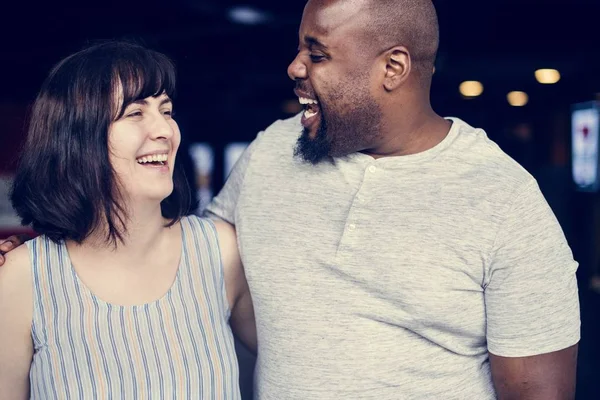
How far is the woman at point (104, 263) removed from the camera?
1.69 meters

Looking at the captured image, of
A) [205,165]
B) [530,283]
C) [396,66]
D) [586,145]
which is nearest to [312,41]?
[396,66]

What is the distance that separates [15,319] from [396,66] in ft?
3.69

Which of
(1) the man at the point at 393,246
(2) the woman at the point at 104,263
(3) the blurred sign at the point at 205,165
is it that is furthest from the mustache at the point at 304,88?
(3) the blurred sign at the point at 205,165

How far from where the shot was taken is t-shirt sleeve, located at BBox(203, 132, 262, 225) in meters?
2.01

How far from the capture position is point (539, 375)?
64.8 inches

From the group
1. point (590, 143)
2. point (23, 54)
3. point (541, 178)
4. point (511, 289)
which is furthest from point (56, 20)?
point (511, 289)

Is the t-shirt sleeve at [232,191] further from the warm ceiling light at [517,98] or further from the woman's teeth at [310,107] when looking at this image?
the warm ceiling light at [517,98]

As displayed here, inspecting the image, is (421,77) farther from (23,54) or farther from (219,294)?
(23,54)

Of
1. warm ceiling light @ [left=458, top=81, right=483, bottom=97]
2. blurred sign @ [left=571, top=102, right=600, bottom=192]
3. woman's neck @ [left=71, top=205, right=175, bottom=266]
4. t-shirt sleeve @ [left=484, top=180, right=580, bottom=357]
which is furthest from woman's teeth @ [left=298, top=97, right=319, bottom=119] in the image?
warm ceiling light @ [left=458, top=81, right=483, bottom=97]

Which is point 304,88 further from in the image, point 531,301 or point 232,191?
point 531,301

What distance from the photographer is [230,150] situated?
453 inches

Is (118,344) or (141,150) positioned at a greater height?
(141,150)

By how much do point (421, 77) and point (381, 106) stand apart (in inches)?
5.7

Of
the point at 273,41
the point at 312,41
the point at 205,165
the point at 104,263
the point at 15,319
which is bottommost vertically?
the point at 15,319
